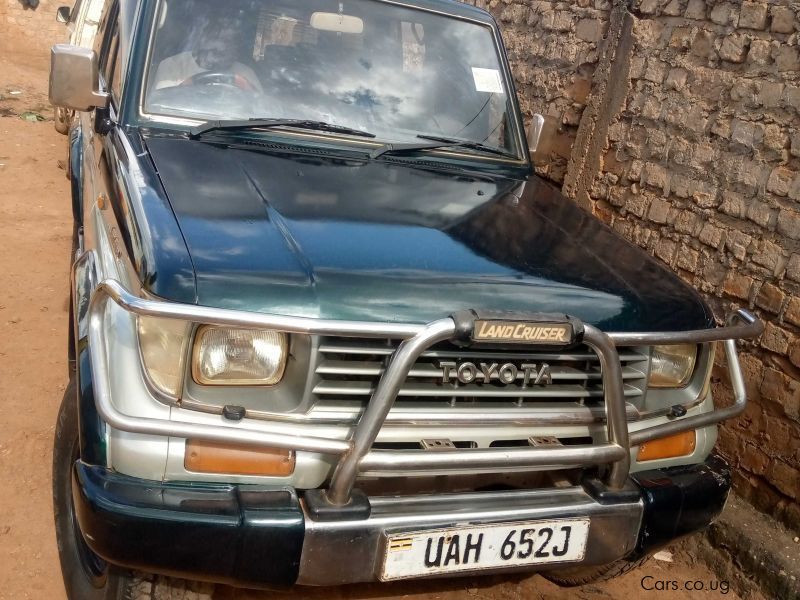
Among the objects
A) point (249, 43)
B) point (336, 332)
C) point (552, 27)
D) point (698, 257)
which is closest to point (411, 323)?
point (336, 332)

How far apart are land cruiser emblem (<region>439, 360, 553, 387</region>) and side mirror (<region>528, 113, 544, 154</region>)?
62.6 inches

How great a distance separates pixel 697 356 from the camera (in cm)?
248

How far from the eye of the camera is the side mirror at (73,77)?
9.11 feet

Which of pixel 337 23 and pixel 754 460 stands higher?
pixel 337 23

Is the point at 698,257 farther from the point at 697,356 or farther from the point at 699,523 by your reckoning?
the point at 699,523

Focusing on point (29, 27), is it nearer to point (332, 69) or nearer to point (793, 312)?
point (332, 69)

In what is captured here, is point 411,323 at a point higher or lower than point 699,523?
higher

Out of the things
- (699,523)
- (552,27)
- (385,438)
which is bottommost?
(699,523)

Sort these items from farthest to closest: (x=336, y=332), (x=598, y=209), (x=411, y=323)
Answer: (x=598, y=209)
(x=411, y=323)
(x=336, y=332)

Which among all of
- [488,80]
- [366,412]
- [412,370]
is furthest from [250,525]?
[488,80]

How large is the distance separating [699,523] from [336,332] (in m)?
1.32

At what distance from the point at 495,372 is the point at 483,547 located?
1.45 feet

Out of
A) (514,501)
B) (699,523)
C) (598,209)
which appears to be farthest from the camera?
(598,209)

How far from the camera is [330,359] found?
6.46 feet
